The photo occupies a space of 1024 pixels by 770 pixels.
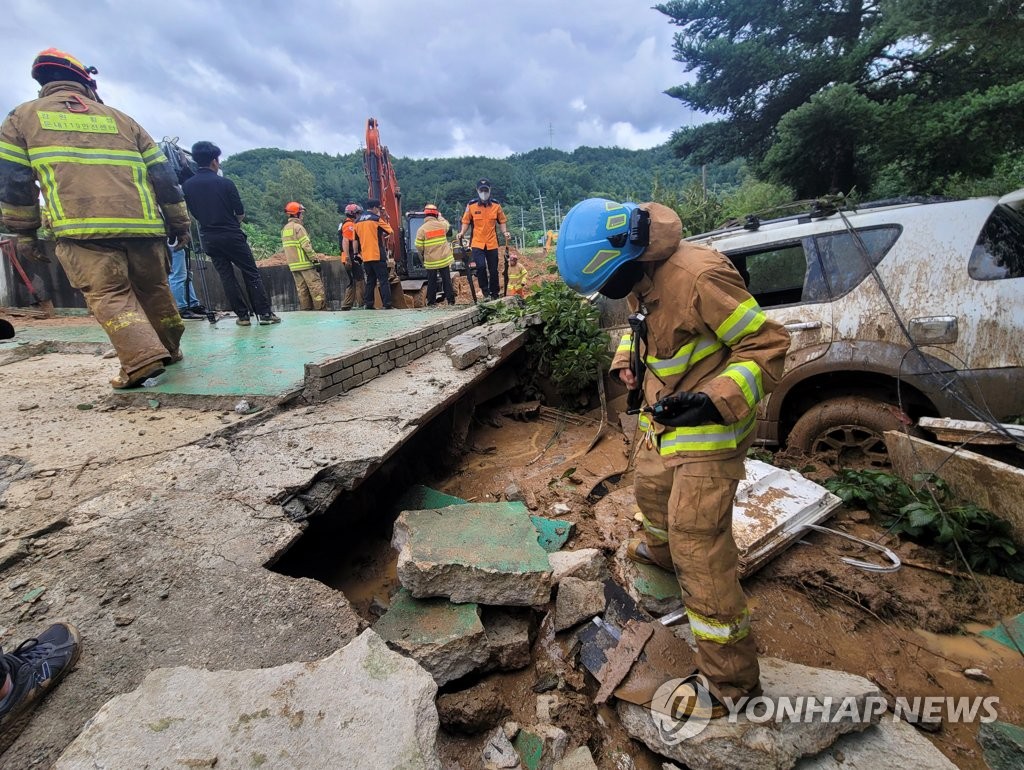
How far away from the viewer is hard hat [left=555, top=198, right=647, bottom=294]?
174 cm

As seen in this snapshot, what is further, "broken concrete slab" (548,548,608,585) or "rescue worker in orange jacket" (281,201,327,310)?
"rescue worker in orange jacket" (281,201,327,310)

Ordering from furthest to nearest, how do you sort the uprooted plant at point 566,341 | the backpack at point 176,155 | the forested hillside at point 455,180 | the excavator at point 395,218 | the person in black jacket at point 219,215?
the forested hillside at point 455,180
the excavator at point 395,218
the backpack at point 176,155
the person in black jacket at point 219,215
the uprooted plant at point 566,341

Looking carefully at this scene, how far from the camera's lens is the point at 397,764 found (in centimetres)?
111

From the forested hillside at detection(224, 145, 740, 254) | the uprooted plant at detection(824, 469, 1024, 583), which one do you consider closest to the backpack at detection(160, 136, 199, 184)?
the uprooted plant at detection(824, 469, 1024, 583)

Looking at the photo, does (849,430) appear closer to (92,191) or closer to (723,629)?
(723,629)

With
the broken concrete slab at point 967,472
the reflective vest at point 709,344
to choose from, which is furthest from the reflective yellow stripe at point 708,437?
the broken concrete slab at point 967,472

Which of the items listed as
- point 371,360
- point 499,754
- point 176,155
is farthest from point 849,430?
point 176,155

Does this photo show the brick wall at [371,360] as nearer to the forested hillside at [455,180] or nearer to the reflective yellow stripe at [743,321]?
the reflective yellow stripe at [743,321]

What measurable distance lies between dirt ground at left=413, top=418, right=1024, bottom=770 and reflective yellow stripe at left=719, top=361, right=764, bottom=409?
3.99 feet

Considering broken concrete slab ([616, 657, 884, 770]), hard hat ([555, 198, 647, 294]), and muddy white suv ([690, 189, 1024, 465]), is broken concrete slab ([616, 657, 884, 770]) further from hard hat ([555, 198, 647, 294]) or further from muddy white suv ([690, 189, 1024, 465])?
muddy white suv ([690, 189, 1024, 465])

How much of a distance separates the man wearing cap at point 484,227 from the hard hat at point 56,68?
461 cm

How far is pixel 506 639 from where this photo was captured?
6.18ft

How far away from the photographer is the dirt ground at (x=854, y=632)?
1.71 metres

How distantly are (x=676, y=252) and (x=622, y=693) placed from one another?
165cm
